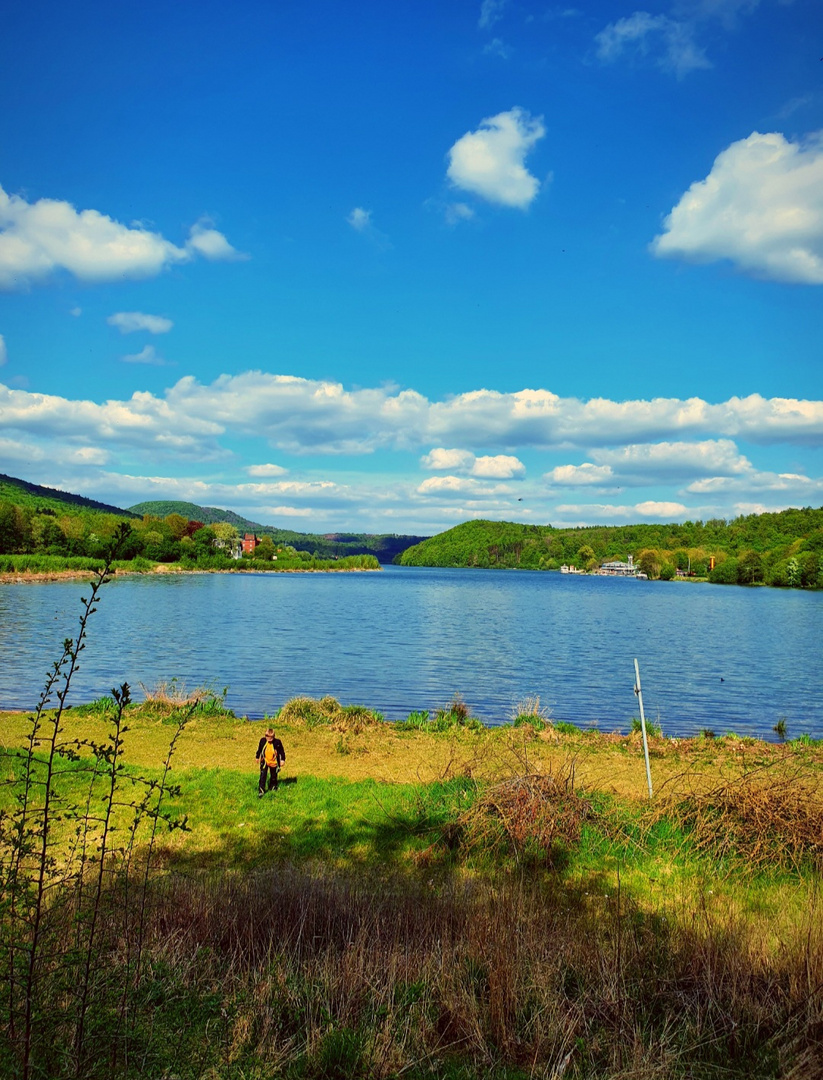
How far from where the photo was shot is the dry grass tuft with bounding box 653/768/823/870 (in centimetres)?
934

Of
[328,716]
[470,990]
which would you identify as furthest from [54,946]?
[328,716]

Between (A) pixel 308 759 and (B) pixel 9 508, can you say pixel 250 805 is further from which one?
(B) pixel 9 508

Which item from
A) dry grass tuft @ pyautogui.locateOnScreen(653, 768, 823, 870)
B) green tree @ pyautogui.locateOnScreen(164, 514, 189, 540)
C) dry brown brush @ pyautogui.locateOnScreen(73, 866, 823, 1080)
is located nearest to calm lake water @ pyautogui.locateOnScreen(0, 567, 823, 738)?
dry grass tuft @ pyautogui.locateOnScreen(653, 768, 823, 870)

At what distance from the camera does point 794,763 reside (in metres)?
15.8

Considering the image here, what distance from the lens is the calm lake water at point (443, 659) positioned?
25.9 m

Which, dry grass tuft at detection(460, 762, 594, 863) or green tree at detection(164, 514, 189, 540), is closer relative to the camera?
dry grass tuft at detection(460, 762, 594, 863)

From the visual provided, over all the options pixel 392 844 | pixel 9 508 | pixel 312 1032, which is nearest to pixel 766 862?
pixel 392 844

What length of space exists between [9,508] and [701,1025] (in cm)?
13190

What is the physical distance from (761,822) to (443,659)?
28.1 meters

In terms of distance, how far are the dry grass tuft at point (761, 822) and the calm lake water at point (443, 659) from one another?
41.3ft

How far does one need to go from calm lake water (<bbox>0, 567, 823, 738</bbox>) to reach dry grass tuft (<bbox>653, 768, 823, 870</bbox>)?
12.6 m

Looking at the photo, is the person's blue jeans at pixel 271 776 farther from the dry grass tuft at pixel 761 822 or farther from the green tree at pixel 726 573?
the green tree at pixel 726 573

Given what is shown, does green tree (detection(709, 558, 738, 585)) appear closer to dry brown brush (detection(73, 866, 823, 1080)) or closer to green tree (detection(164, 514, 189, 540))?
green tree (detection(164, 514, 189, 540))

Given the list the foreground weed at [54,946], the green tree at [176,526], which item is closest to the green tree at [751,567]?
the green tree at [176,526]
